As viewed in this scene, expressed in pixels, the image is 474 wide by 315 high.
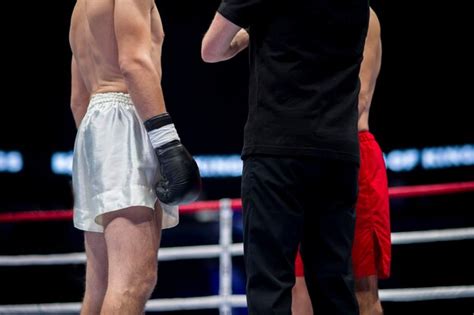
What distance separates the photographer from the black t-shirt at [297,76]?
1.70m

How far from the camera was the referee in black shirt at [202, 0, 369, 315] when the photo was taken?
1.68 meters

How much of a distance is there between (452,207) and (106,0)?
6.14 metres

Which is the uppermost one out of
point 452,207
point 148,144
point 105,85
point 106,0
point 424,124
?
point 106,0

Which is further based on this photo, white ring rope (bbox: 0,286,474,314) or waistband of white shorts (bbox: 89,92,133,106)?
white ring rope (bbox: 0,286,474,314)

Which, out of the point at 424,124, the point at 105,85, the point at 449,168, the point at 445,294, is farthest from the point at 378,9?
the point at 105,85

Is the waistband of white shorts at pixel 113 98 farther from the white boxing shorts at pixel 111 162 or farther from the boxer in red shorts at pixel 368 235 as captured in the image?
the boxer in red shorts at pixel 368 235

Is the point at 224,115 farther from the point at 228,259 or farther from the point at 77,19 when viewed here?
the point at 77,19

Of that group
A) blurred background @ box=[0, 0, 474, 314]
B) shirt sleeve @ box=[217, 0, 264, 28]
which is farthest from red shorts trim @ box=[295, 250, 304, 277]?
blurred background @ box=[0, 0, 474, 314]

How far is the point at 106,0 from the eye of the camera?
208 cm

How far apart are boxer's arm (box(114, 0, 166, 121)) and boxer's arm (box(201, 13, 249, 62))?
0.81 feet

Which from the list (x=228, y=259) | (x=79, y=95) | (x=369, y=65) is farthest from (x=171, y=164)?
(x=228, y=259)

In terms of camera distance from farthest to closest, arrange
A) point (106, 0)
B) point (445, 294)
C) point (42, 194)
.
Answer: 1. point (42, 194)
2. point (445, 294)
3. point (106, 0)

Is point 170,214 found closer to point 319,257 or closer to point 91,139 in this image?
point 91,139

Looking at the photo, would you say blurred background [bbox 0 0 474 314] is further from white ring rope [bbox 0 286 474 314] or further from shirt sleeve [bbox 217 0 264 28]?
shirt sleeve [bbox 217 0 264 28]
